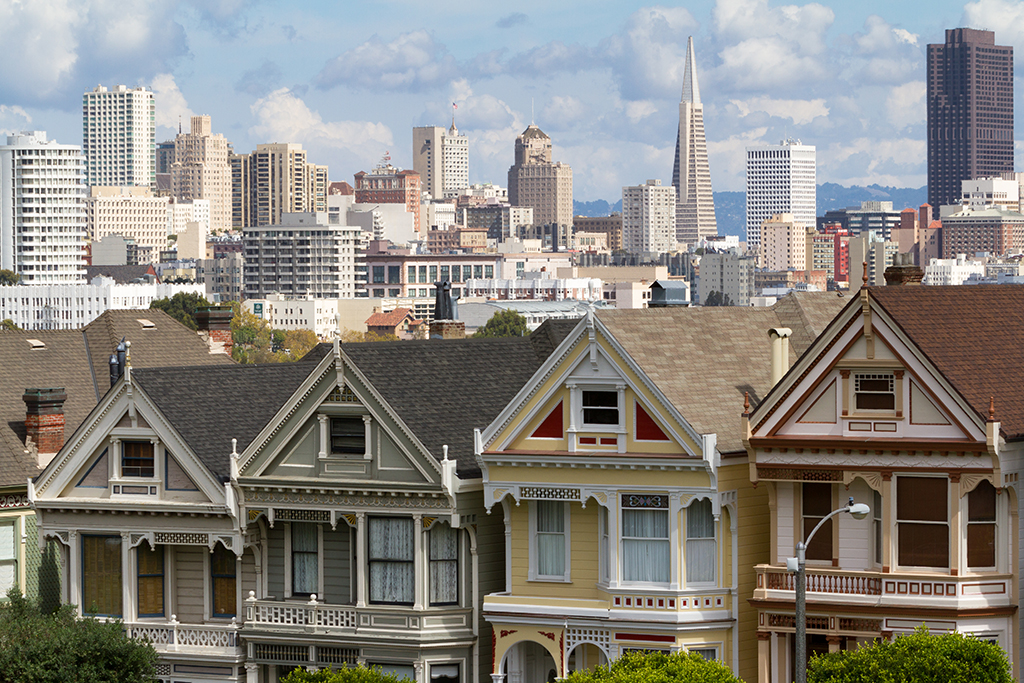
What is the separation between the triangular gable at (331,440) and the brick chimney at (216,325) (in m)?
14.9

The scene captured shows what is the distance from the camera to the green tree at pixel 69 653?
1646 inches

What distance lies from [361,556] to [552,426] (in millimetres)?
4839

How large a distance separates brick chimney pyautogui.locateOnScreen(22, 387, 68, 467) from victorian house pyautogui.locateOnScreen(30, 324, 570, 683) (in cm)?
331

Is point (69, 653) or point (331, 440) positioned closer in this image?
point (69, 653)

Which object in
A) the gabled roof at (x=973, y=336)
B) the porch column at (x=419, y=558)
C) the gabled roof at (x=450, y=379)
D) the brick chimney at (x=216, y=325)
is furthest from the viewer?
the brick chimney at (x=216, y=325)

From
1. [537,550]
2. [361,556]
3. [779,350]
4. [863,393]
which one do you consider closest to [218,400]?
[361,556]

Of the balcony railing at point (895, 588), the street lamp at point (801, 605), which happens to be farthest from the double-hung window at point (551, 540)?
the street lamp at point (801, 605)

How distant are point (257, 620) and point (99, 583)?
13.5 ft

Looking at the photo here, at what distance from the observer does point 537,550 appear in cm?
4038

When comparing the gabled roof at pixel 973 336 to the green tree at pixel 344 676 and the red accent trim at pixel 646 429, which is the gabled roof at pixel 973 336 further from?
the green tree at pixel 344 676

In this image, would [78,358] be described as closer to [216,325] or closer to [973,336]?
[216,325]

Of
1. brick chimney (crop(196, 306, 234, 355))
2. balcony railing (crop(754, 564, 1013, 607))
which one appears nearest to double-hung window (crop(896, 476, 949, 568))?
balcony railing (crop(754, 564, 1013, 607))

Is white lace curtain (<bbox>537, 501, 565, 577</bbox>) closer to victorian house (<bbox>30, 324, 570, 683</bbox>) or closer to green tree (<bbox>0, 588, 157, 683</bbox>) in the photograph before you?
victorian house (<bbox>30, 324, 570, 683</bbox>)

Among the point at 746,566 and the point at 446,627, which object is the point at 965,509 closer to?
the point at 746,566
